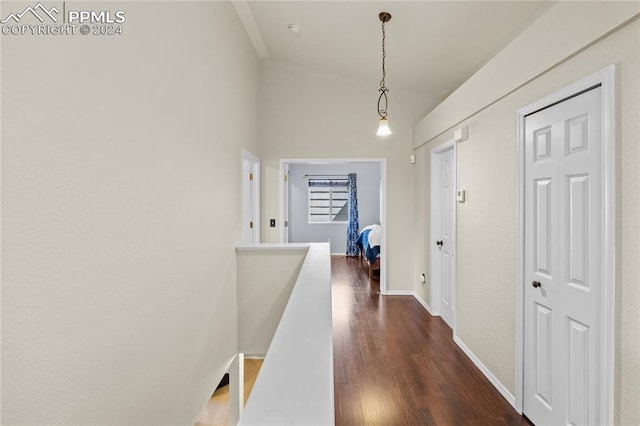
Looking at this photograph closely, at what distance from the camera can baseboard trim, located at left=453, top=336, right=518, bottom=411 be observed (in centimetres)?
227

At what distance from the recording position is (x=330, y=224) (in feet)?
29.1

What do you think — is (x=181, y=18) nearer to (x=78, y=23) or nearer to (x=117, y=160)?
(x=78, y=23)

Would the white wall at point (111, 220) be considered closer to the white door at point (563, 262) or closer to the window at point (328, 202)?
the white door at point (563, 262)

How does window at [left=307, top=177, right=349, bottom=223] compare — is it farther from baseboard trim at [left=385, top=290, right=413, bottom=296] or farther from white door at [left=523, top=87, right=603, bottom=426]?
white door at [left=523, top=87, right=603, bottom=426]

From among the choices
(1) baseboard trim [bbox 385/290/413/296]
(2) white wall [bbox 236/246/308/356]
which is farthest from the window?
(2) white wall [bbox 236/246/308/356]

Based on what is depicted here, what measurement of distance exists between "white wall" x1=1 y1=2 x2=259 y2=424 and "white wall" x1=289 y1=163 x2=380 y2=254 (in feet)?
19.7

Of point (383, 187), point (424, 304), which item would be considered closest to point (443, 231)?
point (424, 304)

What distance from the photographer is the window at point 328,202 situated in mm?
8883

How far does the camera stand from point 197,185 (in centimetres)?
247

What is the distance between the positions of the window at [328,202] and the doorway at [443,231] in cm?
493

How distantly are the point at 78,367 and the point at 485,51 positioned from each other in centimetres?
406

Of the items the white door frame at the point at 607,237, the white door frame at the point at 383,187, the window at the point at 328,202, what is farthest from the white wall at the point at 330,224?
the white door frame at the point at 607,237

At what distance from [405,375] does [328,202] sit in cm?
650

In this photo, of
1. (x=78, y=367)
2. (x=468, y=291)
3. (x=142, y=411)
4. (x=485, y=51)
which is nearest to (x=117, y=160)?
(x=78, y=367)
